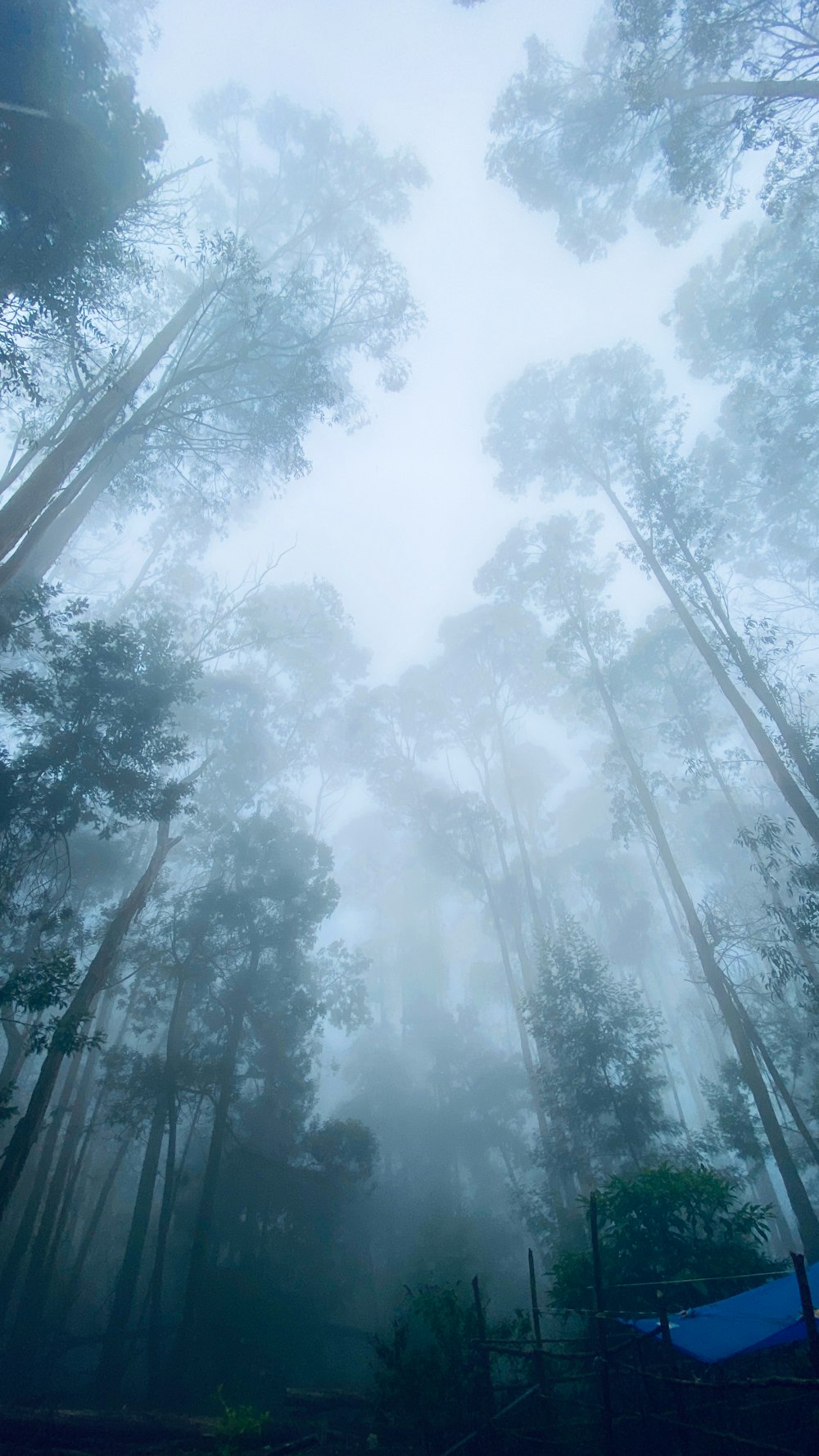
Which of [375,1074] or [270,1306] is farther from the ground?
[375,1074]

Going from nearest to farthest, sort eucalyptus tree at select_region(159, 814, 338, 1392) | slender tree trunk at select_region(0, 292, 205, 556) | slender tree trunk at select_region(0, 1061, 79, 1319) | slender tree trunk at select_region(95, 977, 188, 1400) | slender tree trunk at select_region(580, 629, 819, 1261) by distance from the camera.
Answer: slender tree trunk at select_region(0, 292, 205, 556)
slender tree trunk at select_region(580, 629, 819, 1261)
slender tree trunk at select_region(95, 977, 188, 1400)
slender tree trunk at select_region(0, 1061, 79, 1319)
eucalyptus tree at select_region(159, 814, 338, 1392)

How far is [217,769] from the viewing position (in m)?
26.3

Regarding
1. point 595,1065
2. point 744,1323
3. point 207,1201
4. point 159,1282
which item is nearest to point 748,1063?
point 595,1065

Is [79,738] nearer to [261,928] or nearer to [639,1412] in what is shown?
[261,928]

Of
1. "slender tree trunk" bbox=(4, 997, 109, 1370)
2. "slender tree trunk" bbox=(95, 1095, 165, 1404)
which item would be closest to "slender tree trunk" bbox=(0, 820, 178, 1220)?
"slender tree trunk" bbox=(4, 997, 109, 1370)

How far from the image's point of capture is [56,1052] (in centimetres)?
1064

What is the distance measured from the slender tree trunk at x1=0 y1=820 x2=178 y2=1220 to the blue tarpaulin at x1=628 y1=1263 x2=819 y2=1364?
948 centimetres

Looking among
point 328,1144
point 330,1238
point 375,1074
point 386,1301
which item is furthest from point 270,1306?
point 375,1074

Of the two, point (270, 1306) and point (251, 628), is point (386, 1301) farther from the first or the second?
point (251, 628)

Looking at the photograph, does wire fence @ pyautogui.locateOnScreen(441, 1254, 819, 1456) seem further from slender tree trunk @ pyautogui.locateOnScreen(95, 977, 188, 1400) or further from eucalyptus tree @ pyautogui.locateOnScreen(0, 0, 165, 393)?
eucalyptus tree @ pyautogui.locateOnScreen(0, 0, 165, 393)

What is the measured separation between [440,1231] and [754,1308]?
21924 mm

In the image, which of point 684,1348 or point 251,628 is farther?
point 251,628

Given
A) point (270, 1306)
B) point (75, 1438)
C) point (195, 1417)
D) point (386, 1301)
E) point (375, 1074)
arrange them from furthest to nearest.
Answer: point (375, 1074)
point (386, 1301)
point (270, 1306)
point (195, 1417)
point (75, 1438)

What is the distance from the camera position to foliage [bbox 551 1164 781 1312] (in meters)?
9.59
